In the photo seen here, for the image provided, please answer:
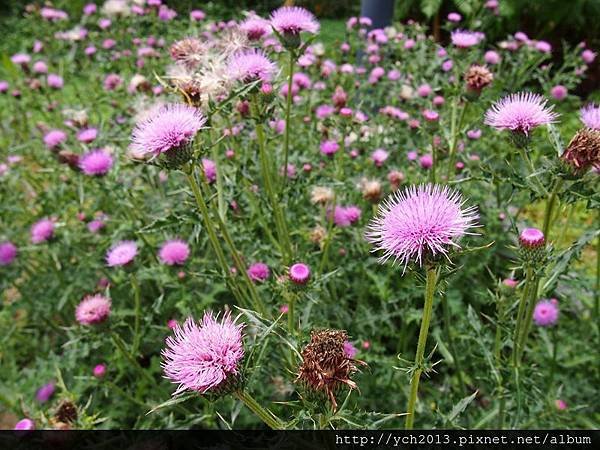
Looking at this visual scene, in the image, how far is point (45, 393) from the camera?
255 cm

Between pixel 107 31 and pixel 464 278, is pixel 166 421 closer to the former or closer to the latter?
pixel 464 278

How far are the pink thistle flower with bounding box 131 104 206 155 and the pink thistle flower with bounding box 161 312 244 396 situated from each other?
0.61 m

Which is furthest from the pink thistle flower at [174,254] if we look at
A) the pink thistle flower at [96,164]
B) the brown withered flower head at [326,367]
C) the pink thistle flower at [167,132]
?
the brown withered flower head at [326,367]

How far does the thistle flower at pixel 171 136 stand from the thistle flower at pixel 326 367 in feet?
2.44

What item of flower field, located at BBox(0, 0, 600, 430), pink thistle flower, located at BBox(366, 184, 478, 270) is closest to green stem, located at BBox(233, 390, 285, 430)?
flower field, located at BBox(0, 0, 600, 430)

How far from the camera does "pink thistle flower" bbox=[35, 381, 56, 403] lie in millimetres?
2533

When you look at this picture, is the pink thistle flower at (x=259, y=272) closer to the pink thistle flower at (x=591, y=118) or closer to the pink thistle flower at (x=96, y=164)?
the pink thistle flower at (x=96, y=164)

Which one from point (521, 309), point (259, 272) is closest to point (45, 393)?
point (259, 272)

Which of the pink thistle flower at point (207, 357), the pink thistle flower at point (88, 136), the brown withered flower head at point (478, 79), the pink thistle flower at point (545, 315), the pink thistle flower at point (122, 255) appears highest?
the brown withered flower head at point (478, 79)

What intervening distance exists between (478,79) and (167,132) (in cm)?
133

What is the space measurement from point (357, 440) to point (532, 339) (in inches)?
81.1

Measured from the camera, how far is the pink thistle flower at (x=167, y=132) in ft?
5.18

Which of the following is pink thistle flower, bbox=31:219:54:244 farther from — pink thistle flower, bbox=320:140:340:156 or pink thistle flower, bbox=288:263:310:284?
pink thistle flower, bbox=288:263:310:284

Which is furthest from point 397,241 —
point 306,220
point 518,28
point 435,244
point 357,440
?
point 518,28
